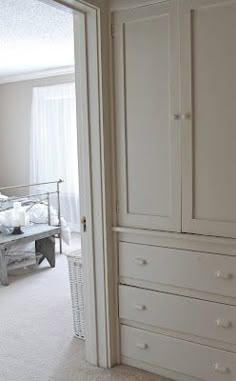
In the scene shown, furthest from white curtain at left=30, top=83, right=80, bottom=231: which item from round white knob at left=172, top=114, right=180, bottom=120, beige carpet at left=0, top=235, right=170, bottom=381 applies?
round white knob at left=172, top=114, right=180, bottom=120

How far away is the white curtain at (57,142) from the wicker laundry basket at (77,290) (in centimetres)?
314

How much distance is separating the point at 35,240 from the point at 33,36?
2.05 m

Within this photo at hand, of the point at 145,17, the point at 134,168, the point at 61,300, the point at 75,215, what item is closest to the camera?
the point at 145,17

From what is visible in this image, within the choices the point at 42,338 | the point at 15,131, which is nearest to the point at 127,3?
the point at 42,338

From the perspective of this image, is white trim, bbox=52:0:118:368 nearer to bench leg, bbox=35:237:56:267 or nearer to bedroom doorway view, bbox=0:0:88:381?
bedroom doorway view, bbox=0:0:88:381

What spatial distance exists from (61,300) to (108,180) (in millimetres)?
1621

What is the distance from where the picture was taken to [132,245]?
7.85 feet

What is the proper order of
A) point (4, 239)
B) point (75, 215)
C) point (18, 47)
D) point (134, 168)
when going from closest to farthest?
point (134, 168)
point (4, 239)
point (18, 47)
point (75, 215)

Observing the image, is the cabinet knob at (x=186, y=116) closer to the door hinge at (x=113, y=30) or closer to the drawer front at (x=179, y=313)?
the door hinge at (x=113, y=30)

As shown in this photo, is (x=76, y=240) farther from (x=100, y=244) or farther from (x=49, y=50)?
(x=100, y=244)

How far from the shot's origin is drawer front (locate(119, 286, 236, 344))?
2.13 metres

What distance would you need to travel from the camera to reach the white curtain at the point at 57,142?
6.09 m

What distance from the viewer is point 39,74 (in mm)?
6344

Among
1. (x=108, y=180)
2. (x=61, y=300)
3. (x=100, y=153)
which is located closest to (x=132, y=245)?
(x=108, y=180)
